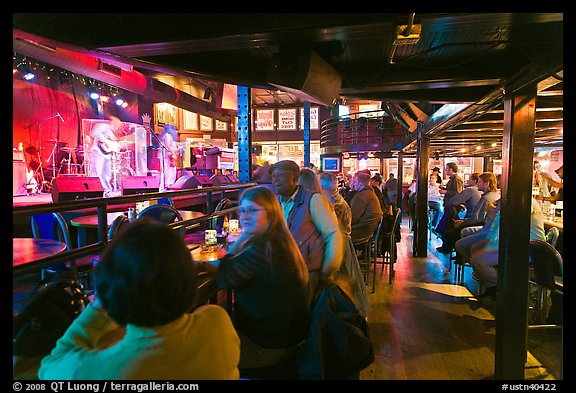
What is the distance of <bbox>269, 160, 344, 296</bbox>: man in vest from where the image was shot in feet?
8.24

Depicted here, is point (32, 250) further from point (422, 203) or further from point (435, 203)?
point (435, 203)

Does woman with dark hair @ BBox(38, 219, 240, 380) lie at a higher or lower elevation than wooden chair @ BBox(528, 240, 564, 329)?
higher

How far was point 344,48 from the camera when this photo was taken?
2666 mm

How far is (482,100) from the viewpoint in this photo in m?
3.08

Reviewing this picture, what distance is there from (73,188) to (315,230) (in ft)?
14.3

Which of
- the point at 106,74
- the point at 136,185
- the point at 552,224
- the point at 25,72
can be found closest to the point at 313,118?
the point at 106,74

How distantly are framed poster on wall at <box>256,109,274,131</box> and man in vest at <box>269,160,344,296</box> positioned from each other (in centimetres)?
1810

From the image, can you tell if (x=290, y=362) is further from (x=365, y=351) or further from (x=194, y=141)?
(x=194, y=141)

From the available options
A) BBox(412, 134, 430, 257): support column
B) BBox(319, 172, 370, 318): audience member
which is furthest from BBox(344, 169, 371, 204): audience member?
BBox(319, 172, 370, 318): audience member

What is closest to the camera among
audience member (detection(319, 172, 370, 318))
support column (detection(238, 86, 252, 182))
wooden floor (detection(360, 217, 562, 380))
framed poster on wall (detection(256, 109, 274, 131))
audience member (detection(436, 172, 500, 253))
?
wooden floor (detection(360, 217, 562, 380))

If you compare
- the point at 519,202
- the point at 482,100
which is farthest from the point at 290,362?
the point at 482,100

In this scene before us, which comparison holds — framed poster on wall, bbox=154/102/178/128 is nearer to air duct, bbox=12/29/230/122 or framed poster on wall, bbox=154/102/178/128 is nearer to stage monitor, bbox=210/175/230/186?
air duct, bbox=12/29/230/122

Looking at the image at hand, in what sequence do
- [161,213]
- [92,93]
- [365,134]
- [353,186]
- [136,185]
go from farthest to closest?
1. [92,93]
2. [365,134]
3. [136,185]
4. [353,186]
5. [161,213]

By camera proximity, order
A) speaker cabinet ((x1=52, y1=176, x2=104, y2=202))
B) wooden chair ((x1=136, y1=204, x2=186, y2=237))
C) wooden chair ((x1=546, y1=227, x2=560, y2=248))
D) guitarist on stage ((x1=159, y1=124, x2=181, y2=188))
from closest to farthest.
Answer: wooden chair ((x1=136, y1=204, x2=186, y2=237)), wooden chair ((x1=546, y1=227, x2=560, y2=248)), speaker cabinet ((x1=52, y1=176, x2=104, y2=202)), guitarist on stage ((x1=159, y1=124, x2=181, y2=188))
